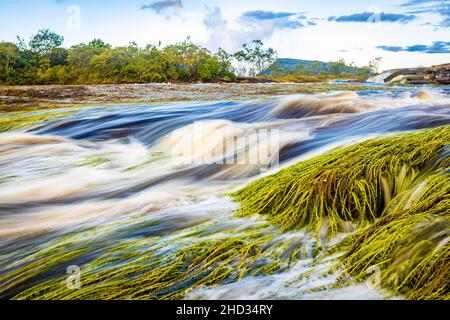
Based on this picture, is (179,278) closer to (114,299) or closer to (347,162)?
(114,299)

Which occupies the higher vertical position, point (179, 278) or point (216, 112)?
point (216, 112)

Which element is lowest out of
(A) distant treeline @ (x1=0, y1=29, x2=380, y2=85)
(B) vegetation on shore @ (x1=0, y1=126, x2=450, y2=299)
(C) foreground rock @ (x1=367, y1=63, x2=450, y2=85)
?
(B) vegetation on shore @ (x1=0, y1=126, x2=450, y2=299)

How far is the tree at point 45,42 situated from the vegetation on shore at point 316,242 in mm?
36067

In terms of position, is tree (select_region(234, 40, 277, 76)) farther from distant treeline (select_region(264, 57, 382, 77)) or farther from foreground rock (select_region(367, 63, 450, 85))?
foreground rock (select_region(367, 63, 450, 85))

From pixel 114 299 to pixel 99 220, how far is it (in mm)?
1494

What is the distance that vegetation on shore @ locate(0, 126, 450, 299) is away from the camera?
7.53 feet

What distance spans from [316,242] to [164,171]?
9.36ft

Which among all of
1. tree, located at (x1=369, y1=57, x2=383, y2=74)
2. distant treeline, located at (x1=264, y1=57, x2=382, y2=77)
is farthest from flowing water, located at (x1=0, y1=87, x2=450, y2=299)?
tree, located at (x1=369, y1=57, x2=383, y2=74)

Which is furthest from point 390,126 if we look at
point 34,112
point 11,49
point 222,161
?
point 11,49

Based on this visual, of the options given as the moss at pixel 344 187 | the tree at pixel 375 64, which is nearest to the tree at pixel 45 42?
the tree at pixel 375 64

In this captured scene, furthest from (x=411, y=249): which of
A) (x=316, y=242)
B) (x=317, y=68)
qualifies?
(x=317, y=68)

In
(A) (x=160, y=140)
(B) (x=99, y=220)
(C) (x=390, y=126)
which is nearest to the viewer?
(B) (x=99, y=220)

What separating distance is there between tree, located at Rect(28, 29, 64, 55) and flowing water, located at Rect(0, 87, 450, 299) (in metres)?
29.7

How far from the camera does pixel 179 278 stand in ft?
7.90
